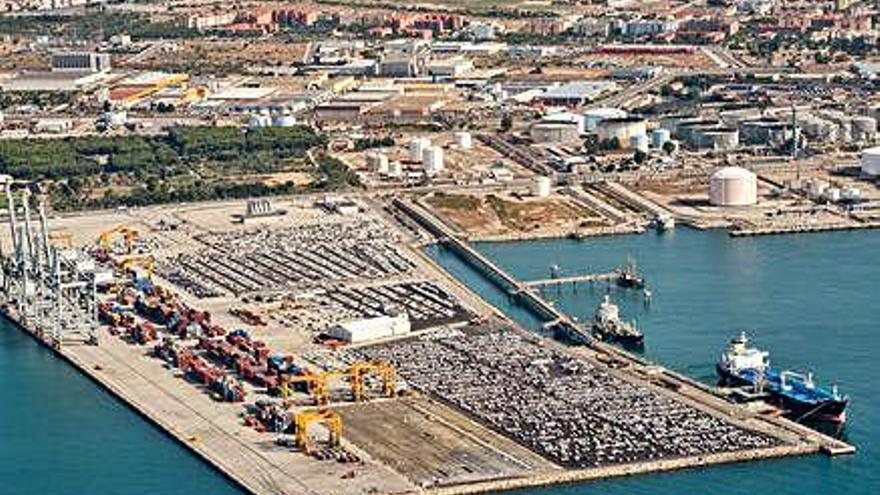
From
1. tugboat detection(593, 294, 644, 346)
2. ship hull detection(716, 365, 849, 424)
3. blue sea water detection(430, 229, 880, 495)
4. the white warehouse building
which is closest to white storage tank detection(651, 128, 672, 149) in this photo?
blue sea water detection(430, 229, 880, 495)

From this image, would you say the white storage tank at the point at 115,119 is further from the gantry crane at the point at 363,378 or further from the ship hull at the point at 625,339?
the gantry crane at the point at 363,378

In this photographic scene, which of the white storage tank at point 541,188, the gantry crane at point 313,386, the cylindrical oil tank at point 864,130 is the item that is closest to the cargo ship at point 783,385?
the gantry crane at point 313,386

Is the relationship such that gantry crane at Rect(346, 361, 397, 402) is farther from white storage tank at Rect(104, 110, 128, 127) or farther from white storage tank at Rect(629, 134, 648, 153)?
white storage tank at Rect(104, 110, 128, 127)

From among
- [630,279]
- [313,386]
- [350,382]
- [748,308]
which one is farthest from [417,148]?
[313,386]

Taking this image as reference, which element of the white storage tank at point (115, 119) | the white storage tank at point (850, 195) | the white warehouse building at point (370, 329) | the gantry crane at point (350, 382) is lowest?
the white storage tank at point (115, 119)

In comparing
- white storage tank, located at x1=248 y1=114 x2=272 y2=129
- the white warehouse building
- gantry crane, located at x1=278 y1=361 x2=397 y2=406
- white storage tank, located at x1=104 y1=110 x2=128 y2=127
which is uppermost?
gantry crane, located at x1=278 y1=361 x2=397 y2=406

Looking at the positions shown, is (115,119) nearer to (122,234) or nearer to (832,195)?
(122,234)

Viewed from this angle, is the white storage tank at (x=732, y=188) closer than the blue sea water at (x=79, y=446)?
No
